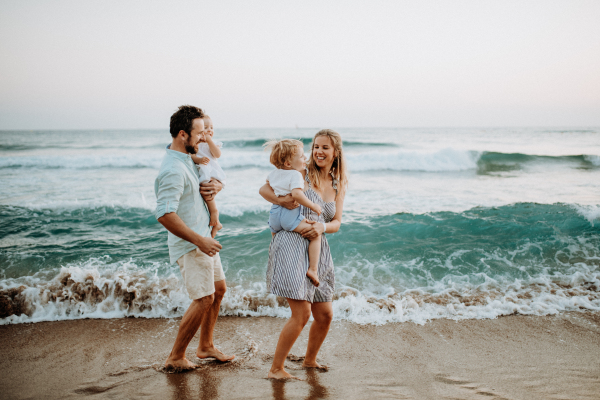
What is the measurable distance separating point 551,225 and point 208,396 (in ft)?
24.4

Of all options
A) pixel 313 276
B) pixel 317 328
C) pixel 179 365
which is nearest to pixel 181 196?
pixel 313 276

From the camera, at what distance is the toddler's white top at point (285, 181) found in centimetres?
254

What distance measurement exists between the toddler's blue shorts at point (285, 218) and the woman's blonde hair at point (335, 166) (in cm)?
36

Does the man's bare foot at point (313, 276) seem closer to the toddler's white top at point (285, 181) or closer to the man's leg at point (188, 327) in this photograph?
the toddler's white top at point (285, 181)

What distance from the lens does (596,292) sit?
4668 millimetres

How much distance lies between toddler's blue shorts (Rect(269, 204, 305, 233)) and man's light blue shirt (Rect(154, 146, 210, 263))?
2.03ft

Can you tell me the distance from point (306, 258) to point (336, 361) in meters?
1.28

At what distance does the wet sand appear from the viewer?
2672 mm

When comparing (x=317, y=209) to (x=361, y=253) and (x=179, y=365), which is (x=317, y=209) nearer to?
(x=179, y=365)

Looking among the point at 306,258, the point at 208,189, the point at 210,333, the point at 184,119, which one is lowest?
the point at 210,333

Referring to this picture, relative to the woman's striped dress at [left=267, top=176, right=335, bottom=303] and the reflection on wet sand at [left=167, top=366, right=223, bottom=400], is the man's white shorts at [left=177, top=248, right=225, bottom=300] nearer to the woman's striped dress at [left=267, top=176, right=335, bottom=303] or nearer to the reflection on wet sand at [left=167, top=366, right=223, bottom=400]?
the woman's striped dress at [left=267, top=176, right=335, bottom=303]

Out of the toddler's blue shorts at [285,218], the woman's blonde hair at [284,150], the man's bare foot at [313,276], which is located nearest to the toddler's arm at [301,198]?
the toddler's blue shorts at [285,218]

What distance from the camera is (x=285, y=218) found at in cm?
260

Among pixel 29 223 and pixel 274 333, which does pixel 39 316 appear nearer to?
pixel 274 333
